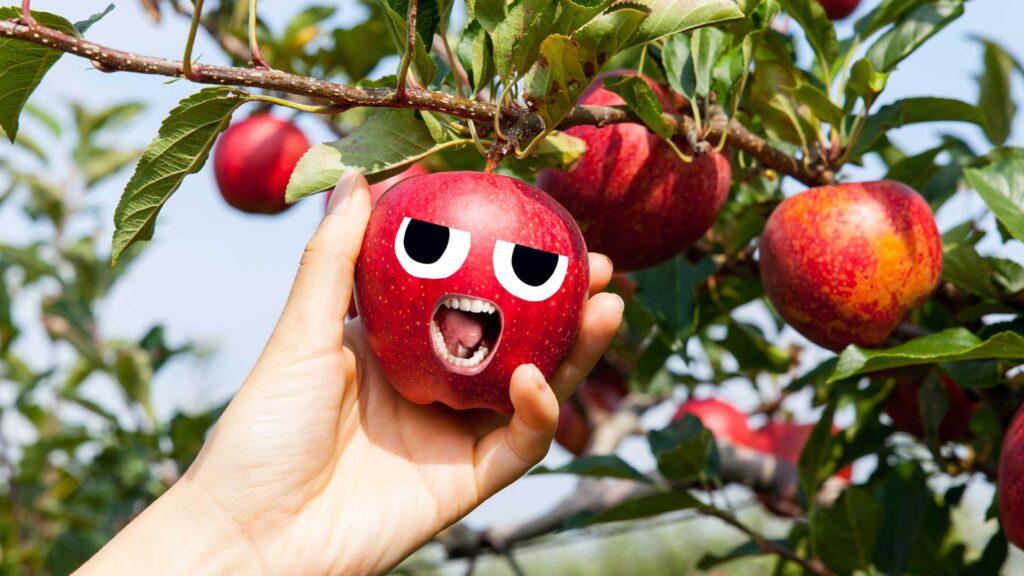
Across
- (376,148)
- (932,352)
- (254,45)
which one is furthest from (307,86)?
(932,352)

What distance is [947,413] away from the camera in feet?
5.39

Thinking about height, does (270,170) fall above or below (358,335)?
below

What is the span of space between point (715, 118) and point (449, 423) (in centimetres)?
51

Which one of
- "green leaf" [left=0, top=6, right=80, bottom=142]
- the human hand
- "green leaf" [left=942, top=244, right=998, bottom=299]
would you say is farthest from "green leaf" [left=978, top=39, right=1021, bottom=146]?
"green leaf" [left=0, top=6, right=80, bottom=142]

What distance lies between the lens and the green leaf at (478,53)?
1.04m

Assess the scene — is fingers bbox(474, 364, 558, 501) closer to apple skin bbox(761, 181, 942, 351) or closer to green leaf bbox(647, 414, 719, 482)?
apple skin bbox(761, 181, 942, 351)

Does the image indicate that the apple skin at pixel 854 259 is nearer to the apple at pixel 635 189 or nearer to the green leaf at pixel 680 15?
the apple at pixel 635 189

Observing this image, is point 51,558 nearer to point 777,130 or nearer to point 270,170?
point 270,170

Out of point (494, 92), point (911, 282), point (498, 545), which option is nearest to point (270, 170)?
point (498, 545)

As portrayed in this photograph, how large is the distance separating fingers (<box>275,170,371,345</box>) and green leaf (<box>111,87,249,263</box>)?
0.44 feet

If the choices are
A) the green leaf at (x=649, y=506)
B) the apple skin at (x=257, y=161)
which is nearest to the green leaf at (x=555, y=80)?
the green leaf at (x=649, y=506)

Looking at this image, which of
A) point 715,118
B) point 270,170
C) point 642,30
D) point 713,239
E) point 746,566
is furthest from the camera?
point 746,566

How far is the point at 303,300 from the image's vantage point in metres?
1.03

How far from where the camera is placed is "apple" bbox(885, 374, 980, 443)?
165 cm
